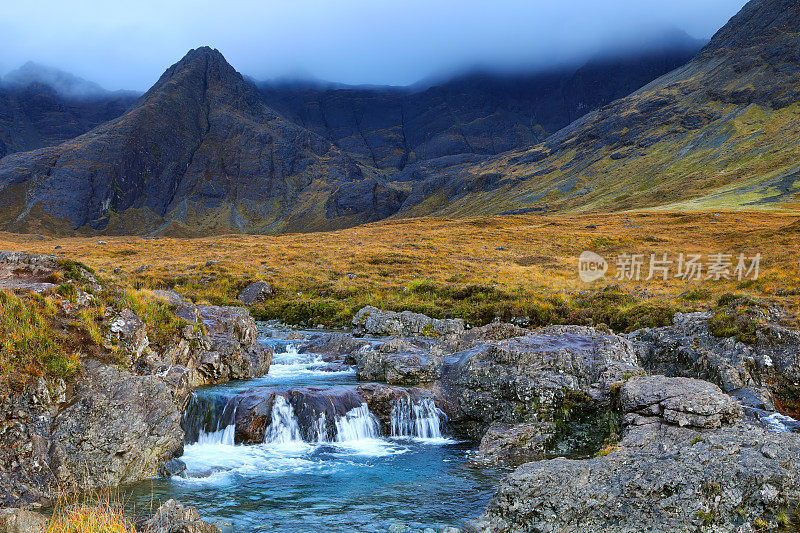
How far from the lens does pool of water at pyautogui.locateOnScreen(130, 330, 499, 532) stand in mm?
12461

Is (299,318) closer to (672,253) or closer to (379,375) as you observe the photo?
(379,375)

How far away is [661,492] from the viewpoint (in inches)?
440

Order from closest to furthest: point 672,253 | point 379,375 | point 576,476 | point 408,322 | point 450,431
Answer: point 576,476, point 450,431, point 379,375, point 408,322, point 672,253

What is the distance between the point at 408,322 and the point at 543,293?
15464 mm

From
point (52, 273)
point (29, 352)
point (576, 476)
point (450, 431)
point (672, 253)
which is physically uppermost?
point (672, 253)

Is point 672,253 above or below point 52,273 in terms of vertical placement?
above

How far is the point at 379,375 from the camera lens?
2442cm

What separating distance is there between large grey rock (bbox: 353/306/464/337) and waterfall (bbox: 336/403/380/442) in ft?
47.6

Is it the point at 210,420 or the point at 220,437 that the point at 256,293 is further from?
the point at 220,437

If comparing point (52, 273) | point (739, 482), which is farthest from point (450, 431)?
point (52, 273)

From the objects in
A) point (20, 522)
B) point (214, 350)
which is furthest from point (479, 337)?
point (20, 522)

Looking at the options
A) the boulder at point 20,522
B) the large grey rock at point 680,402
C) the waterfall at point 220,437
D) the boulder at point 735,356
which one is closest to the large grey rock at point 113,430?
the waterfall at point 220,437

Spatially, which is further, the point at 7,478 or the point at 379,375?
the point at 379,375

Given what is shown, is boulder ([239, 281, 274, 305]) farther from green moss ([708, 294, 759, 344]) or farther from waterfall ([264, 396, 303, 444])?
green moss ([708, 294, 759, 344])
